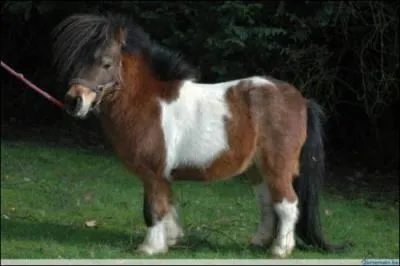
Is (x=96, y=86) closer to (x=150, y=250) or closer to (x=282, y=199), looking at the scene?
(x=150, y=250)

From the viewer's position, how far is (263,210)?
6.31 metres

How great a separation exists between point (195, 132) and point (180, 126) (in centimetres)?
13

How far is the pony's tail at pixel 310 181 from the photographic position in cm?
621

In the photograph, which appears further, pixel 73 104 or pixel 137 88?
pixel 137 88

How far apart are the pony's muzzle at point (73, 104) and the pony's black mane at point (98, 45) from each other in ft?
0.87

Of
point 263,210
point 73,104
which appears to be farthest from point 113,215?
point 73,104

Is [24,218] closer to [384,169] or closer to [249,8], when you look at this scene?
[249,8]

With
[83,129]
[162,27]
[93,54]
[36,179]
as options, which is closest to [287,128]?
[93,54]

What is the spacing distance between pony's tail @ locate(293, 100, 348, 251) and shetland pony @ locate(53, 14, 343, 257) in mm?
138

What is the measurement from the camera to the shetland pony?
5.91 meters

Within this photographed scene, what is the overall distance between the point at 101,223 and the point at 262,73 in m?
4.23

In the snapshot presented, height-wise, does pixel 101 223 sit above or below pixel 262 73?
below

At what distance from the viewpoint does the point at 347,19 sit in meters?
10.8

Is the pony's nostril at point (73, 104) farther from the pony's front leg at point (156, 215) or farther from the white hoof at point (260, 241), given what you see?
the white hoof at point (260, 241)
